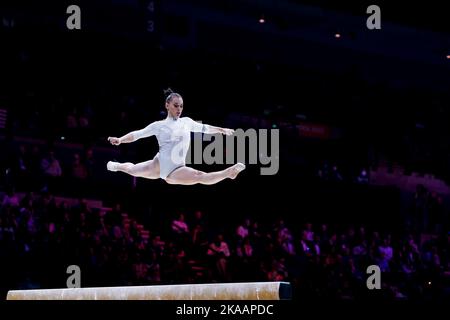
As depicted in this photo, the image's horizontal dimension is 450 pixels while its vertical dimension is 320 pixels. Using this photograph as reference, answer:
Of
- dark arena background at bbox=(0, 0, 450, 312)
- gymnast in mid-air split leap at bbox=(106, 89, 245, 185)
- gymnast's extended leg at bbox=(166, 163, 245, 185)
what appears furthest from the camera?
dark arena background at bbox=(0, 0, 450, 312)

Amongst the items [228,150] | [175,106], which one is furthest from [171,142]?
[228,150]

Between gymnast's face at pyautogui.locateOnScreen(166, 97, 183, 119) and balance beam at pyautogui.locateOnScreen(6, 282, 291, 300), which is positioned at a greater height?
gymnast's face at pyautogui.locateOnScreen(166, 97, 183, 119)

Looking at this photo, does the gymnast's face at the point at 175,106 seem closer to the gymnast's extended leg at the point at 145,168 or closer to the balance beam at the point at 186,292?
the gymnast's extended leg at the point at 145,168

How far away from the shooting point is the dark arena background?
47.9 feet

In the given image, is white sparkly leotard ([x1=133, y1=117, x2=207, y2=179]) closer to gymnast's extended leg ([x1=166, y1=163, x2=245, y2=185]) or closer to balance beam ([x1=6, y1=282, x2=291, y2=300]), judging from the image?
gymnast's extended leg ([x1=166, y1=163, x2=245, y2=185])

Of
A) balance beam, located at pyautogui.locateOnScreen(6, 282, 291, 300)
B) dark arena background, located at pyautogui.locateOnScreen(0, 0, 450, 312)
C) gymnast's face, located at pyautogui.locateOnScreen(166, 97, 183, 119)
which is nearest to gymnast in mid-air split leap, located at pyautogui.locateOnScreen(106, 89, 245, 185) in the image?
gymnast's face, located at pyautogui.locateOnScreen(166, 97, 183, 119)

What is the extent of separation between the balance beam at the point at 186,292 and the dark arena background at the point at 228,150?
3.55m

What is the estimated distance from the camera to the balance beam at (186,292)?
7516 mm

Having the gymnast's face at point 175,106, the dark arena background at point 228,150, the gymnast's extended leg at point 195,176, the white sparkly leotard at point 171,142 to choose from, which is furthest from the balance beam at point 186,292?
the dark arena background at point 228,150

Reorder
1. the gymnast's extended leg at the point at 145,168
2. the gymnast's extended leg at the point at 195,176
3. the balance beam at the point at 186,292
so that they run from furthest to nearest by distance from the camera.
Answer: the gymnast's extended leg at the point at 145,168, the gymnast's extended leg at the point at 195,176, the balance beam at the point at 186,292

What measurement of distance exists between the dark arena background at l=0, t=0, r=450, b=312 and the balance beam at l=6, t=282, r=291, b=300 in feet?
11.6

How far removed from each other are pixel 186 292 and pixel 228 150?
342 inches
